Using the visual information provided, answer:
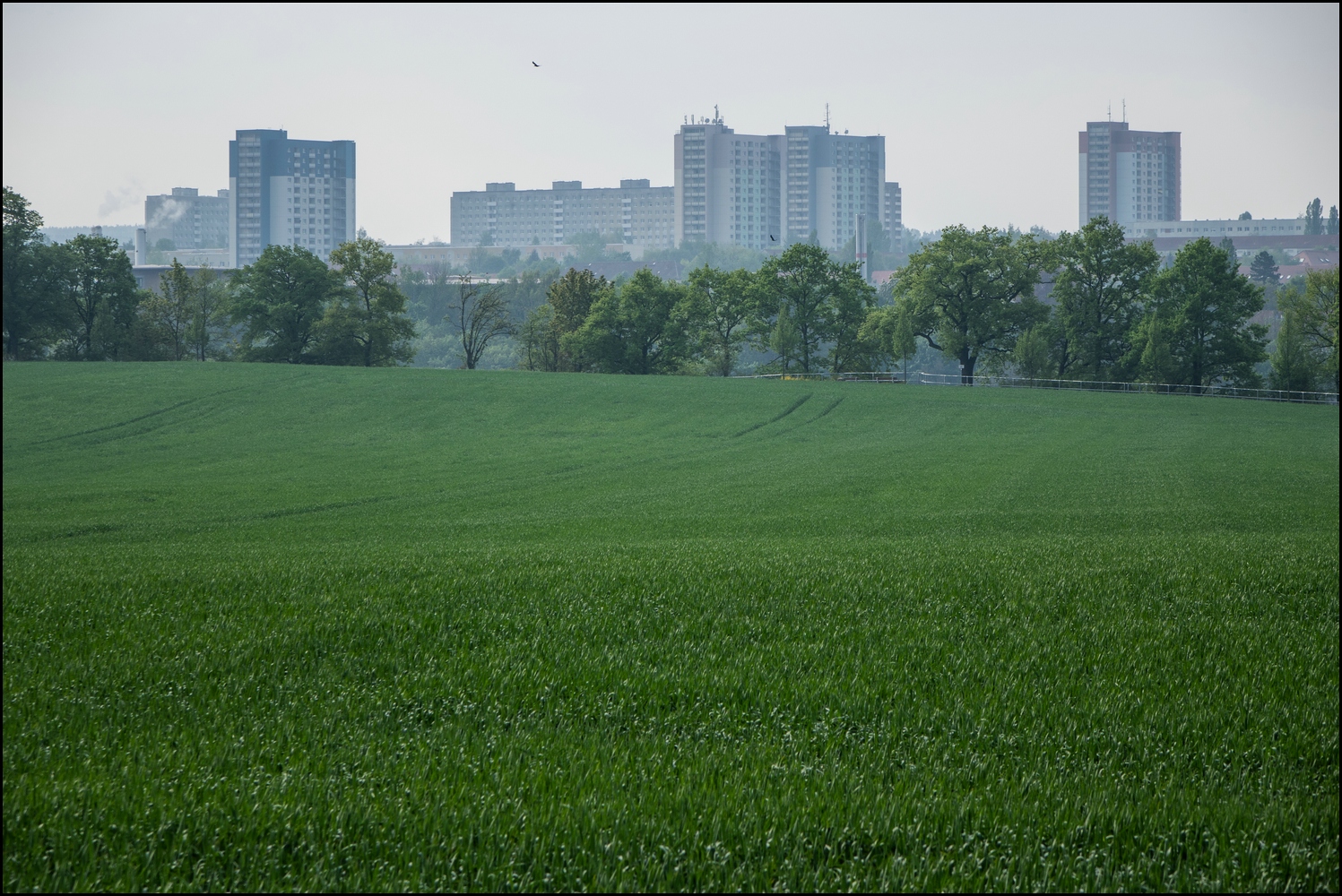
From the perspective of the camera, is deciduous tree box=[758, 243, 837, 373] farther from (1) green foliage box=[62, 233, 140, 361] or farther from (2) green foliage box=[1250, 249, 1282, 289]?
(2) green foliage box=[1250, 249, 1282, 289]

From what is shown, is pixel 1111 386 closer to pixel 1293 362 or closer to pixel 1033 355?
pixel 1033 355

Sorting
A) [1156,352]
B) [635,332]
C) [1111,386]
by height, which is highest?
[635,332]

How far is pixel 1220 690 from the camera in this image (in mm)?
6891

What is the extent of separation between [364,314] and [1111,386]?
6304 centimetres

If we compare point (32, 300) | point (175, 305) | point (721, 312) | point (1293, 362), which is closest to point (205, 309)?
point (175, 305)

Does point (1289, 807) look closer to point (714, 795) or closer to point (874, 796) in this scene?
point (874, 796)

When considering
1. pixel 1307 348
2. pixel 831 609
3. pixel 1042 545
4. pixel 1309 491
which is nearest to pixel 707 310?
pixel 1307 348

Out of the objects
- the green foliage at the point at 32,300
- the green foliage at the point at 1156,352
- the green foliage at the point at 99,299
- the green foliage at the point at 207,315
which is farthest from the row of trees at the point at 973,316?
the green foliage at the point at 32,300

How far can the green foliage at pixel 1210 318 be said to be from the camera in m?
75.6

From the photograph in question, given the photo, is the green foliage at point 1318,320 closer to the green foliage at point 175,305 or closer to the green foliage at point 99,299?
the green foliage at point 99,299

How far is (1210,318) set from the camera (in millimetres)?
76625

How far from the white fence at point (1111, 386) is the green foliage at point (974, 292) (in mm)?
3537

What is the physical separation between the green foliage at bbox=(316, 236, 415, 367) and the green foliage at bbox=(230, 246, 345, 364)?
4.55 feet

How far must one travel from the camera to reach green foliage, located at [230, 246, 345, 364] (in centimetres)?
8081
